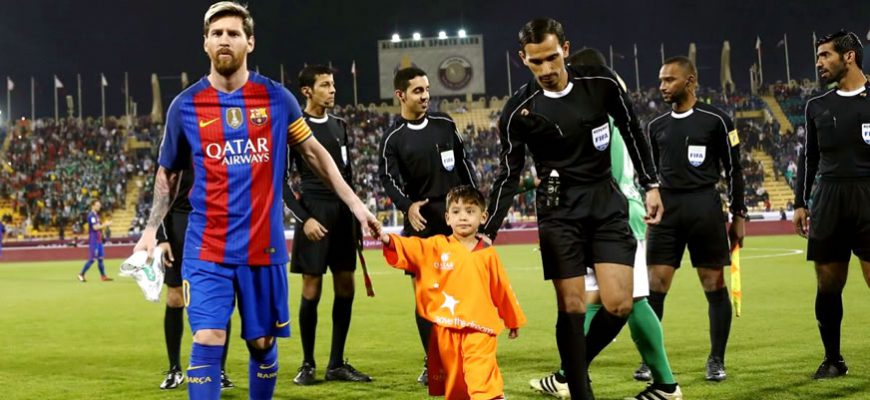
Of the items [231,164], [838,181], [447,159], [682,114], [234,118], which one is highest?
[682,114]

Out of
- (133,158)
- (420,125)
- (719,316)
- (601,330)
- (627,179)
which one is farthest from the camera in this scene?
(133,158)

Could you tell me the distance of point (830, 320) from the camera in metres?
6.33

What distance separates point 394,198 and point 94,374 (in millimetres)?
3115

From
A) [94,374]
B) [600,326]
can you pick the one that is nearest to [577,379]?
[600,326]

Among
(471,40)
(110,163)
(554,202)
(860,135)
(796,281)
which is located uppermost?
(471,40)

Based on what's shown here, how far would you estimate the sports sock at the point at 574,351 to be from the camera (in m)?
4.85

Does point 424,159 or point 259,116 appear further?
point 424,159

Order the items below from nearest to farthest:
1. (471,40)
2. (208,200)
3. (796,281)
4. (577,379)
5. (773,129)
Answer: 1. (208,200)
2. (577,379)
3. (796,281)
4. (773,129)
5. (471,40)

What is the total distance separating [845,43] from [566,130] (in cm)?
266

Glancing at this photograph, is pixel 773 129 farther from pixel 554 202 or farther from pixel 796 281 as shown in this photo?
pixel 554 202

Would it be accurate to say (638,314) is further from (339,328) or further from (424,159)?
(339,328)

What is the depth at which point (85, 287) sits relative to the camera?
59.0 ft

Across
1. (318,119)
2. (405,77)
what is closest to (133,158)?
(318,119)

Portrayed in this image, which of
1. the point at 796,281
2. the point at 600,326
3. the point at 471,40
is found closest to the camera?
the point at 600,326
